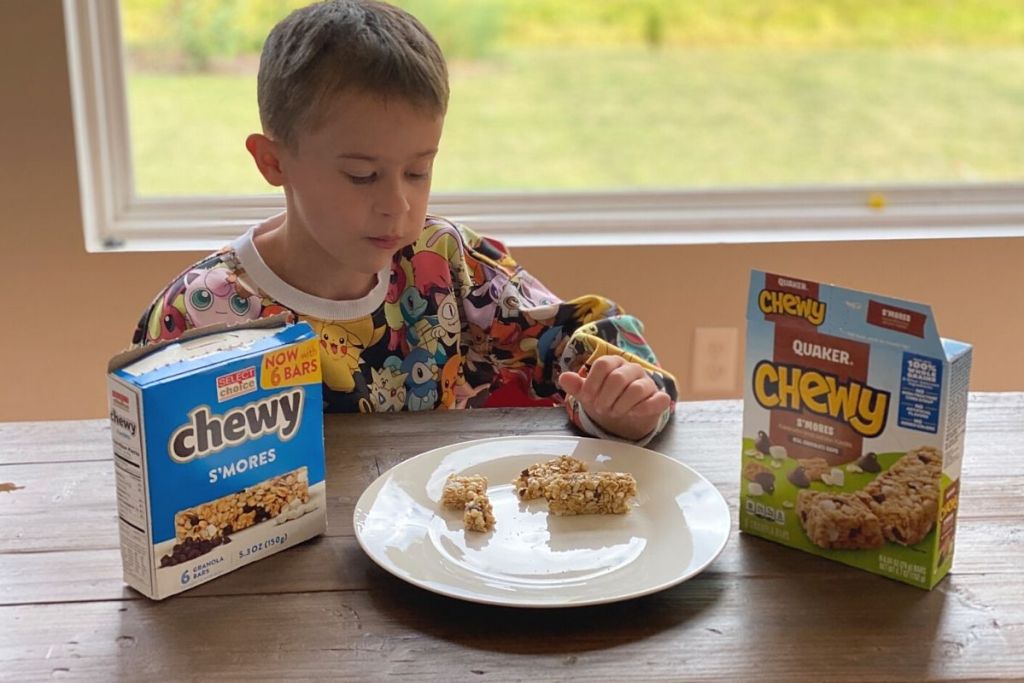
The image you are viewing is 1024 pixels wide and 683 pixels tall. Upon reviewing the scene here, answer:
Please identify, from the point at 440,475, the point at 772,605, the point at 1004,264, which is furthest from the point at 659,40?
the point at 772,605

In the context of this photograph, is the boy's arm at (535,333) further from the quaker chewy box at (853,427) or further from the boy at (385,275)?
the quaker chewy box at (853,427)

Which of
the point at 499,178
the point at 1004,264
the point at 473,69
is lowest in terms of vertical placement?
the point at 1004,264

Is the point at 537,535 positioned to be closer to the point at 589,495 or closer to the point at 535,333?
the point at 589,495

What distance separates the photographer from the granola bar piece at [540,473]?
3.61ft

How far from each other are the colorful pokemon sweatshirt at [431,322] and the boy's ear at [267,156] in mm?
104

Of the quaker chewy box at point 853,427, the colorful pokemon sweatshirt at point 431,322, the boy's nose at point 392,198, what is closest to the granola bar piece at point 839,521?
the quaker chewy box at point 853,427

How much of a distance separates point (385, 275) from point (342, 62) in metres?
0.32

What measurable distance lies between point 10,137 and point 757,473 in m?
1.63

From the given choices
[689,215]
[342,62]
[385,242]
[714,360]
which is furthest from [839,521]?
[689,215]

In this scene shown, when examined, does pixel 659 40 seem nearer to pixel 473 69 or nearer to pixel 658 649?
pixel 473 69

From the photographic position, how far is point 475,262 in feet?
5.20

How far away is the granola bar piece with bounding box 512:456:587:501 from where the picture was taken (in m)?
1.10

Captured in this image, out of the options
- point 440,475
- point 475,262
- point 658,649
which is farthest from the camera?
point 475,262

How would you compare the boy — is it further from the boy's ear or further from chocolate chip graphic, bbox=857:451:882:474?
chocolate chip graphic, bbox=857:451:882:474
